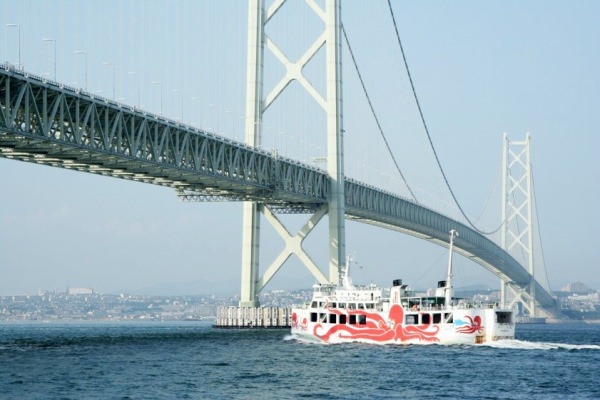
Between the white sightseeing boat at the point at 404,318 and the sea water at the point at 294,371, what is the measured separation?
853mm

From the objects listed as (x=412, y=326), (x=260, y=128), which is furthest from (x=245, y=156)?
(x=412, y=326)

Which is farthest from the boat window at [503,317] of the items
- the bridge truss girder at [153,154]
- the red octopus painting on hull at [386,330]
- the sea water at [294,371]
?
the bridge truss girder at [153,154]

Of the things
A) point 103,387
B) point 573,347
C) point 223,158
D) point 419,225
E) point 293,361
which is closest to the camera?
point 103,387

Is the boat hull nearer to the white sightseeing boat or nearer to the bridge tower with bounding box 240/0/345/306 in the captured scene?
the white sightseeing boat

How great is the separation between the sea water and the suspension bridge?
973 centimetres

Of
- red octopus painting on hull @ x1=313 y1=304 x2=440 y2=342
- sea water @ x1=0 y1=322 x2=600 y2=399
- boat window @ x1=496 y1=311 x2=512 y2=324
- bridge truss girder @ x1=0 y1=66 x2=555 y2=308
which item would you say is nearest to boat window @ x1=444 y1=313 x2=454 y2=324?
red octopus painting on hull @ x1=313 y1=304 x2=440 y2=342

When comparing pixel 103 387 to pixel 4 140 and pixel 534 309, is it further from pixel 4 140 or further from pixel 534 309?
pixel 534 309

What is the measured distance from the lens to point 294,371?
164 ft

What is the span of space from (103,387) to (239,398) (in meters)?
5.53

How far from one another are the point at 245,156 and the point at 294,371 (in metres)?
32.0

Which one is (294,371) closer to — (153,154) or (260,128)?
(153,154)

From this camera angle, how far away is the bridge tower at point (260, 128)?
283 feet

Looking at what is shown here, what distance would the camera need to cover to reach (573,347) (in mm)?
70812

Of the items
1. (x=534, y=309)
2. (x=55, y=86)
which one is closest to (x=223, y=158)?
(x=55, y=86)
